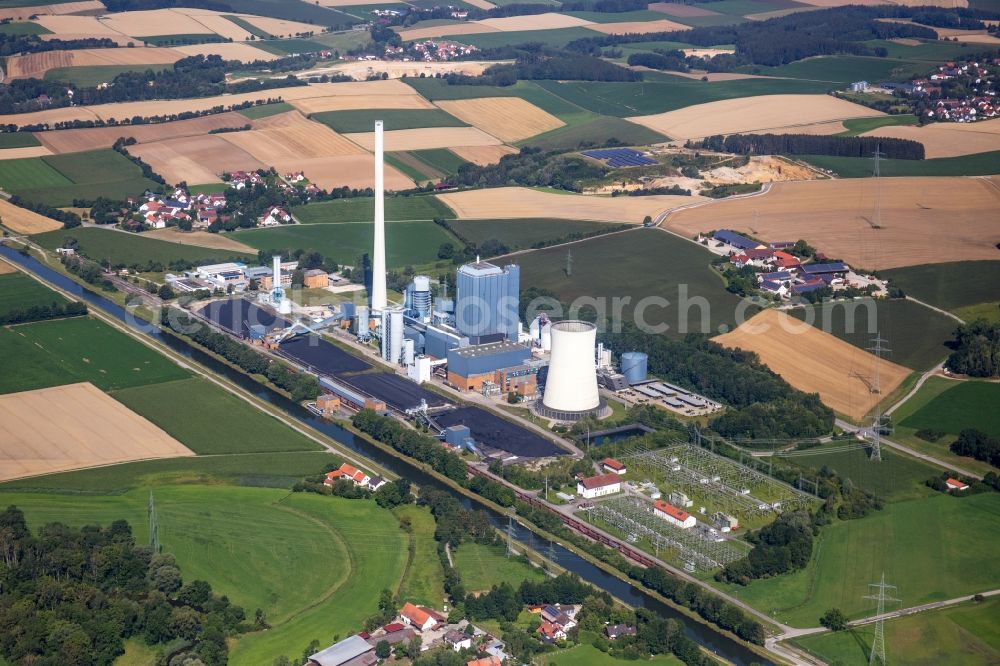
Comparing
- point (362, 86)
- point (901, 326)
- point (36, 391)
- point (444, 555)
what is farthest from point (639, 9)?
point (444, 555)

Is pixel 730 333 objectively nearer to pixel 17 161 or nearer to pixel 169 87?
pixel 17 161

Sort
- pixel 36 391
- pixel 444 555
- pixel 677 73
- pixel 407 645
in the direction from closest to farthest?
pixel 407 645 < pixel 444 555 < pixel 36 391 < pixel 677 73

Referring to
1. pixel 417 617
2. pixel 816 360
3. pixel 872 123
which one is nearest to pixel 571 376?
pixel 816 360

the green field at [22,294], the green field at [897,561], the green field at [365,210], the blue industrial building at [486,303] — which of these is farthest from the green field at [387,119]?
the green field at [897,561]

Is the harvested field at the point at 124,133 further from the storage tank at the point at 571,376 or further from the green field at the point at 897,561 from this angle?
the green field at the point at 897,561

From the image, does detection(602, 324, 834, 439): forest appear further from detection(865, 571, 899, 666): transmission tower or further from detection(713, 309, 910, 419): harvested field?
detection(865, 571, 899, 666): transmission tower

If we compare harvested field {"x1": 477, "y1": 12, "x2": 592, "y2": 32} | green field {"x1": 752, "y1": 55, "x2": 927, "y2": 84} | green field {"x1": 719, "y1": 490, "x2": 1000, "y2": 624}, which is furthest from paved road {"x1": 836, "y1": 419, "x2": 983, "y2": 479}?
harvested field {"x1": 477, "y1": 12, "x2": 592, "y2": 32}

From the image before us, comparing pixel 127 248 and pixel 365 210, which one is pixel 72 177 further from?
pixel 365 210
